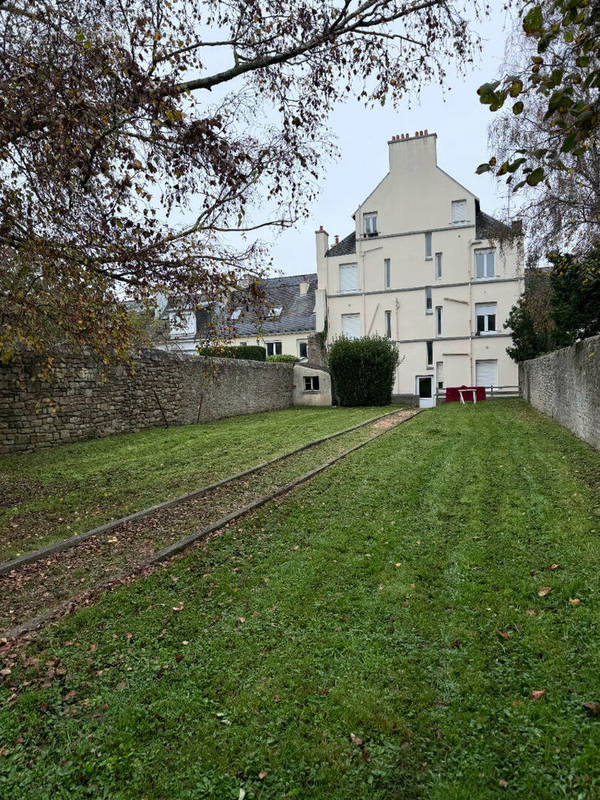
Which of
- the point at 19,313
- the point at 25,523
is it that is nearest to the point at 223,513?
the point at 25,523

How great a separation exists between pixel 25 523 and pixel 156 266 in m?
3.11

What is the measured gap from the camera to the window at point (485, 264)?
81.8ft

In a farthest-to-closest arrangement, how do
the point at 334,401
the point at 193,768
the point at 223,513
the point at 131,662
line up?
1. the point at 334,401
2. the point at 223,513
3. the point at 131,662
4. the point at 193,768

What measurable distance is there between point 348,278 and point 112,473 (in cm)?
2236

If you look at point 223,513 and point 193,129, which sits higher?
point 193,129

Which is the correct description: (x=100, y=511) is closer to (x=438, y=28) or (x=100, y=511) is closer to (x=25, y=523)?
(x=25, y=523)

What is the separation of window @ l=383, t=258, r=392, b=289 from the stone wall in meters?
11.5

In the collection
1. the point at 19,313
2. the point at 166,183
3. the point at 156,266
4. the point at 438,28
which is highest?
the point at 438,28

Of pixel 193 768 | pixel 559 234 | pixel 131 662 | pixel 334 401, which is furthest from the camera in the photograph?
pixel 334 401

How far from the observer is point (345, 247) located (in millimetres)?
27984

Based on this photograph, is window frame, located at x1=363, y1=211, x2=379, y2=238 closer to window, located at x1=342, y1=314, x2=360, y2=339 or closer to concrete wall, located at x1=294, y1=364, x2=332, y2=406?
window, located at x1=342, y1=314, x2=360, y2=339

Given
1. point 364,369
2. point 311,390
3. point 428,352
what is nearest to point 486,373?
point 428,352

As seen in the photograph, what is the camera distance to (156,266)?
5457 mm

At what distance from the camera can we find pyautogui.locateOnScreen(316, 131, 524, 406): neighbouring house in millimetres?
25062
